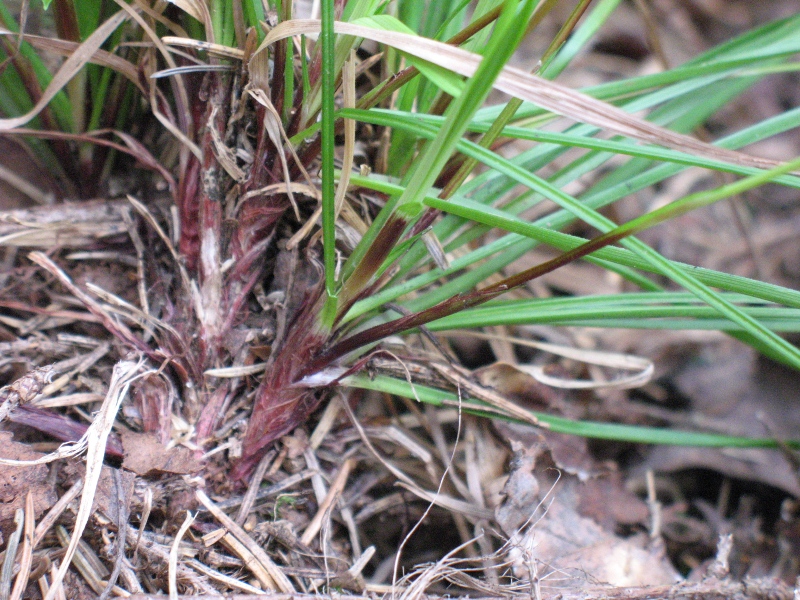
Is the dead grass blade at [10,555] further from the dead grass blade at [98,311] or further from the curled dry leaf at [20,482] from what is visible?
the dead grass blade at [98,311]

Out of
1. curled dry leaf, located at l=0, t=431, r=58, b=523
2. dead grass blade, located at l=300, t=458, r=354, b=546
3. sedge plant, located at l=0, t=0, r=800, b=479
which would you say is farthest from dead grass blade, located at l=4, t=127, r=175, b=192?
dead grass blade, located at l=300, t=458, r=354, b=546

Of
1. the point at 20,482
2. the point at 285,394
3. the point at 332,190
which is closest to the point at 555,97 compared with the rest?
the point at 332,190

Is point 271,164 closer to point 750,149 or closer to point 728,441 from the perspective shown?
point 728,441

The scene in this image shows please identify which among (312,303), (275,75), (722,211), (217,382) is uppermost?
(275,75)

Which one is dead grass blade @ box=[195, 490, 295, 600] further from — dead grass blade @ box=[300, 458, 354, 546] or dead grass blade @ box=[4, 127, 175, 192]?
dead grass blade @ box=[4, 127, 175, 192]

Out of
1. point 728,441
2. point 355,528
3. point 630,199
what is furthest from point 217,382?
point 630,199

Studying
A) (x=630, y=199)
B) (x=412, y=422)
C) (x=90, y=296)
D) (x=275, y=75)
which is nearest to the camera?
(x=275, y=75)

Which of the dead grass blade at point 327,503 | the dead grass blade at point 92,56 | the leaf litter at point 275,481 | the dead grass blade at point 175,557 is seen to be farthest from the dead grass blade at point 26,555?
the dead grass blade at point 92,56

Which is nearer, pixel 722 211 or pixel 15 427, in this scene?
pixel 15 427
